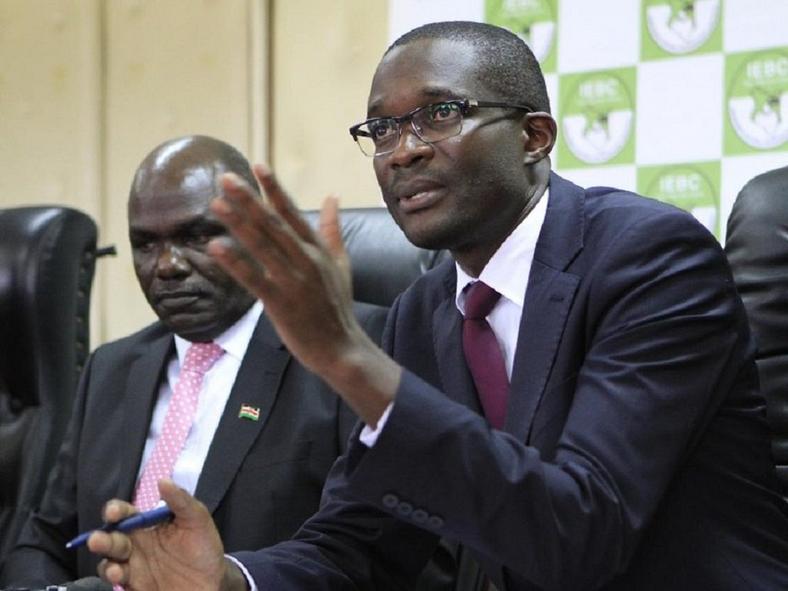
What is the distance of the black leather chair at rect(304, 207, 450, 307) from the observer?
260 centimetres

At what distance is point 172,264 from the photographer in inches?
102

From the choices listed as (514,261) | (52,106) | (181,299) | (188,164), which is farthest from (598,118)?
(52,106)

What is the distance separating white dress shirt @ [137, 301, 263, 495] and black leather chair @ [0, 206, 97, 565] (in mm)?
341

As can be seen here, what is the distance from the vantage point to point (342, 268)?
1296 millimetres

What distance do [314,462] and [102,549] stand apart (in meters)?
0.86

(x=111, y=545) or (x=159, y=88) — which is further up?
(x=159, y=88)

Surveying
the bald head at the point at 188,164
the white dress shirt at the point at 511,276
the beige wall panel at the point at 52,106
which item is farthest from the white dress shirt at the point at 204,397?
the beige wall panel at the point at 52,106

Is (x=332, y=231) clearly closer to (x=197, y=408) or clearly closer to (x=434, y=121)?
(x=434, y=121)

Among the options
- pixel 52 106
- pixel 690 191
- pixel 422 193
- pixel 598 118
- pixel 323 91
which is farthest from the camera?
pixel 52 106

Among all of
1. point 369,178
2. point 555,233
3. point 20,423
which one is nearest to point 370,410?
point 555,233

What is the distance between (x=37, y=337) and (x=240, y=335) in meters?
0.53

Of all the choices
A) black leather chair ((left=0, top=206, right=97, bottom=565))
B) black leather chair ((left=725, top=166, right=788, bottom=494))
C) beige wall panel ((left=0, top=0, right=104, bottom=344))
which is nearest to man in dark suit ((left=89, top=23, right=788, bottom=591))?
black leather chair ((left=725, top=166, right=788, bottom=494))

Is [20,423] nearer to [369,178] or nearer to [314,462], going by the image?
[314,462]

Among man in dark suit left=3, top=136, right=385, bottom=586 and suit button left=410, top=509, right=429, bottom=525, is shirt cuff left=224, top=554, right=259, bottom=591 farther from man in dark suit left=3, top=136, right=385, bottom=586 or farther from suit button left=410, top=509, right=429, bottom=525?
man in dark suit left=3, top=136, right=385, bottom=586
